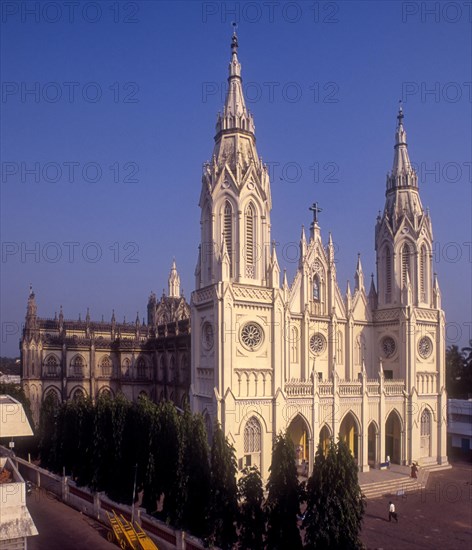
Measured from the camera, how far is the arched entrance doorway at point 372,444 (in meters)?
38.3

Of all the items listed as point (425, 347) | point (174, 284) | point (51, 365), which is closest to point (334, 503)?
point (425, 347)

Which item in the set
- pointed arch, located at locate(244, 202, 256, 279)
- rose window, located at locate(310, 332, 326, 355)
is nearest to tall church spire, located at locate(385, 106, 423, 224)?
rose window, located at locate(310, 332, 326, 355)

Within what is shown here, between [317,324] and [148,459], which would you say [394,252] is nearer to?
[317,324]

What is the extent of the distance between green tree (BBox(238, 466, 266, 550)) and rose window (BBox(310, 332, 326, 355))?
1998 cm

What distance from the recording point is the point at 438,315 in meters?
42.1

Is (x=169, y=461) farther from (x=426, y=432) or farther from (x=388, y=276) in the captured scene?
(x=388, y=276)

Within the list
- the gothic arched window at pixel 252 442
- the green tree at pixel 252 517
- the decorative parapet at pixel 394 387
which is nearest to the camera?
the green tree at pixel 252 517

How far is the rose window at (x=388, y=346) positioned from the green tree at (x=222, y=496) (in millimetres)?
23383

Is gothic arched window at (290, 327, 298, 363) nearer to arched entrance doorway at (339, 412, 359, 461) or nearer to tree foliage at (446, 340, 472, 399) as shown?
arched entrance doorway at (339, 412, 359, 461)

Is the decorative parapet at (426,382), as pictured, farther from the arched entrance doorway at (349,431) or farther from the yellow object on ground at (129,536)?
the yellow object on ground at (129,536)

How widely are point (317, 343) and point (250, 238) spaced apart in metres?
10.3

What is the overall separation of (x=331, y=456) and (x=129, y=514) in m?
10.5

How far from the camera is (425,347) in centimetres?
4169

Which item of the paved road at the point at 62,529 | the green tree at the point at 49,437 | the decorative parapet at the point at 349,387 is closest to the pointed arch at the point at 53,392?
the green tree at the point at 49,437
